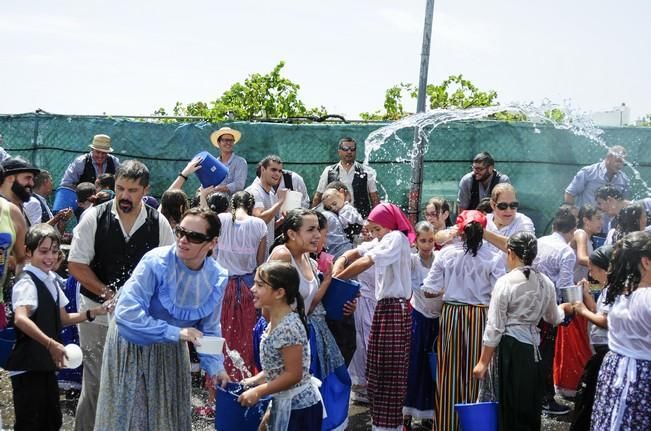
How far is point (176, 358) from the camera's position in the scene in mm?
4340

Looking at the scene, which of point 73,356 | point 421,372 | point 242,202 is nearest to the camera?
point 73,356

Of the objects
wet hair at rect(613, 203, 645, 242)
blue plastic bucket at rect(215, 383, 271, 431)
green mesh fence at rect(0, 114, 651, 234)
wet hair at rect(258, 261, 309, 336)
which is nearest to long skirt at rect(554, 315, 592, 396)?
wet hair at rect(613, 203, 645, 242)

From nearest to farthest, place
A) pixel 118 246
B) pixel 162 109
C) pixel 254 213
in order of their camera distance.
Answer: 1. pixel 118 246
2. pixel 254 213
3. pixel 162 109

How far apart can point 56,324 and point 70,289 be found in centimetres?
179

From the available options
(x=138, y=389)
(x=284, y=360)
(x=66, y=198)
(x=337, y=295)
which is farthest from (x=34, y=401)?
(x=66, y=198)

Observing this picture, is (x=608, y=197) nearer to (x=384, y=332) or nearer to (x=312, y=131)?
(x=384, y=332)

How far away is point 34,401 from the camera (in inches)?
201

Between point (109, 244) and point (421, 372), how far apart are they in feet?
9.16

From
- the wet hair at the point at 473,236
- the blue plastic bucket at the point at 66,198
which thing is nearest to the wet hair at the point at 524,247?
→ the wet hair at the point at 473,236

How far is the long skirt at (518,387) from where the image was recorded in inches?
219

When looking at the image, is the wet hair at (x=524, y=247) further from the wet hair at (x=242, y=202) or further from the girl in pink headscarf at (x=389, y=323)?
the wet hair at (x=242, y=202)

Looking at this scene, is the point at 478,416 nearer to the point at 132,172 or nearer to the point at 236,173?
the point at 132,172

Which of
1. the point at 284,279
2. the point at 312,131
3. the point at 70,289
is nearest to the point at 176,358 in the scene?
the point at 284,279

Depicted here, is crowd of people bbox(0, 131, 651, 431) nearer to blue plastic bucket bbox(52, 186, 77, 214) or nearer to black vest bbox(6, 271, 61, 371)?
black vest bbox(6, 271, 61, 371)
